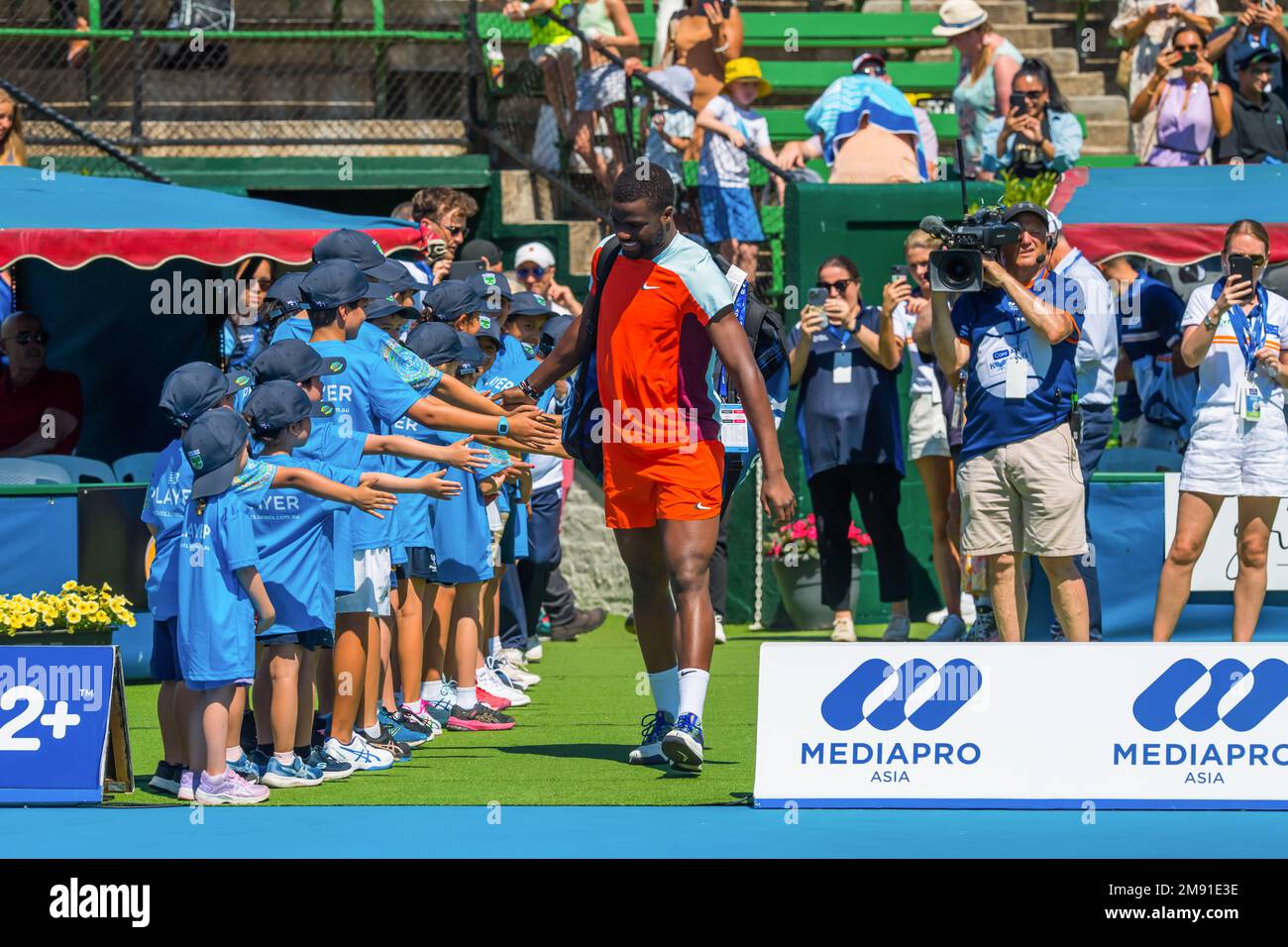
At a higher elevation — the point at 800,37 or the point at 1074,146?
the point at 800,37

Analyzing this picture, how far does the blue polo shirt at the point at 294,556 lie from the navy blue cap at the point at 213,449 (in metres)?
0.24

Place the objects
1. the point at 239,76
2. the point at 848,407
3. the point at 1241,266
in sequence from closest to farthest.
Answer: the point at 1241,266 → the point at 848,407 → the point at 239,76

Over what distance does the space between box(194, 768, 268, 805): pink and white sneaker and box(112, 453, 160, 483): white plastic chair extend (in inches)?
207

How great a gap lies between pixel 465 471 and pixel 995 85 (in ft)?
23.1

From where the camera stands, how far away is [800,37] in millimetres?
19438

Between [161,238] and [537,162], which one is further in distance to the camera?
[537,162]

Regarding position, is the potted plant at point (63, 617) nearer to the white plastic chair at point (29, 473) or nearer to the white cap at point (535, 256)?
the white plastic chair at point (29, 473)

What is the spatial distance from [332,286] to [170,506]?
1085mm

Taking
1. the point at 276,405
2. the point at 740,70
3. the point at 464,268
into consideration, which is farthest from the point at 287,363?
the point at 740,70

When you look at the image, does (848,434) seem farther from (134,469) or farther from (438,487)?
(438,487)

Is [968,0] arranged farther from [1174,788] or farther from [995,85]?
[1174,788]

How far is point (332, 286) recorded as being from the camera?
818 centimetres

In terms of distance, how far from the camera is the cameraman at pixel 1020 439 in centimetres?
952
